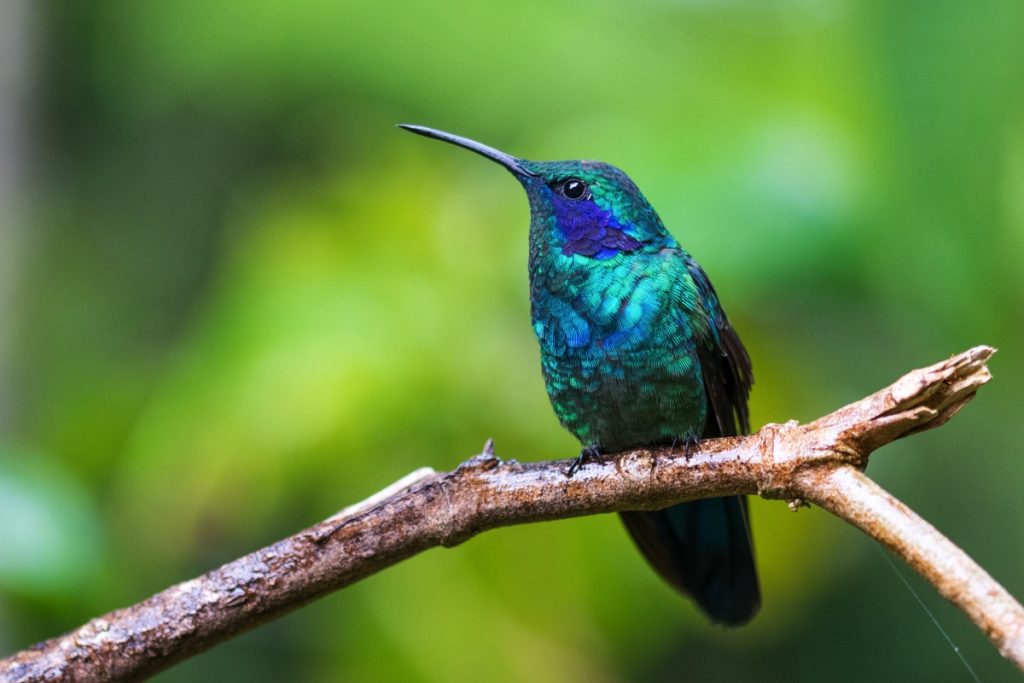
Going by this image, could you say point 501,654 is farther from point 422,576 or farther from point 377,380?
point 377,380

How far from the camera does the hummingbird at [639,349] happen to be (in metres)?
2.48

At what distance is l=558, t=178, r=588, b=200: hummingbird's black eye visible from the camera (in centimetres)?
272

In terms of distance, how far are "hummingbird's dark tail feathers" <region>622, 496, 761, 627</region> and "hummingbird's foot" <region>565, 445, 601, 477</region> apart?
234 millimetres

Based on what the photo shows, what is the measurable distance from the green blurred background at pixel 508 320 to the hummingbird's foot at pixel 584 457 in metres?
0.30

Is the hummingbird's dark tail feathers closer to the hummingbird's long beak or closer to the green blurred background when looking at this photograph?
the green blurred background

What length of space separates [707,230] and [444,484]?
1218mm

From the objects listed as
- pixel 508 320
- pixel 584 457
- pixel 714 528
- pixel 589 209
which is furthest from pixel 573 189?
pixel 714 528

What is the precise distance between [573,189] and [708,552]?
0.99m

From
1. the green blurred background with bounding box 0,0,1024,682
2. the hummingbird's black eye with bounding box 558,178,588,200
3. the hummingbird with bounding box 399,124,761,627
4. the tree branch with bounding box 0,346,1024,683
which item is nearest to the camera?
the tree branch with bounding box 0,346,1024,683

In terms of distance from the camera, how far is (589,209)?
106 inches

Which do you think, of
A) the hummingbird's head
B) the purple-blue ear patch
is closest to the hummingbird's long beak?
the hummingbird's head

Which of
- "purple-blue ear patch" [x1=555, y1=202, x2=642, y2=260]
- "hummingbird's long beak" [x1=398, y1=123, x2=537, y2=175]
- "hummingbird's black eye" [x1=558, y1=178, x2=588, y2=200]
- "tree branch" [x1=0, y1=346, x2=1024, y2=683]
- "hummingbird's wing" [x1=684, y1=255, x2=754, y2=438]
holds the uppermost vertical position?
"hummingbird's long beak" [x1=398, y1=123, x2=537, y2=175]

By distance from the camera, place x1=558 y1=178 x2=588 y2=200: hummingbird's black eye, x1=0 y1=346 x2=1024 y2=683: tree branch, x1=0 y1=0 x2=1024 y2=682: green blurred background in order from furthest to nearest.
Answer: x1=558 y1=178 x2=588 y2=200: hummingbird's black eye < x1=0 y1=0 x2=1024 y2=682: green blurred background < x1=0 y1=346 x2=1024 y2=683: tree branch

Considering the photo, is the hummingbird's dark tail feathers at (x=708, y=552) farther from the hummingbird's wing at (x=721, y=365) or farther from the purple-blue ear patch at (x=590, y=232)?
the purple-blue ear patch at (x=590, y=232)
